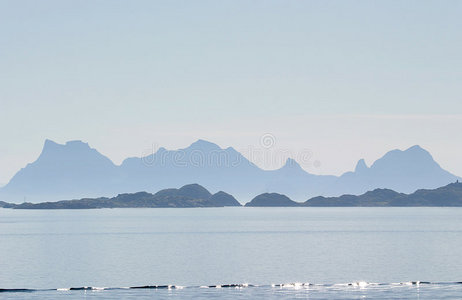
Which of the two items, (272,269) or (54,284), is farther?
(272,269)

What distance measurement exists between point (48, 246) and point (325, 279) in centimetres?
9062

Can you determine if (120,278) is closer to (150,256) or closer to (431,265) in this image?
(150,256)

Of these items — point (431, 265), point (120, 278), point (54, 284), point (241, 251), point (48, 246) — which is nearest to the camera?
point (54, 284)

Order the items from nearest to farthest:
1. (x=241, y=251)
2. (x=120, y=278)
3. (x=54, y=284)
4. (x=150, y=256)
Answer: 1. (x=54, y=284)
2. (x=120, y=278)
3. (x=150, y=256)
4. (x=241, y=251)

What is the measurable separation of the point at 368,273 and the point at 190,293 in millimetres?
34703

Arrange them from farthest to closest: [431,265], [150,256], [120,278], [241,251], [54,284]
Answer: [241,251]
[150,256]
[431,265]
[120,278]
[54,284]

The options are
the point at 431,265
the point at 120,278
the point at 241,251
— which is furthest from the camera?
the point at 241,251

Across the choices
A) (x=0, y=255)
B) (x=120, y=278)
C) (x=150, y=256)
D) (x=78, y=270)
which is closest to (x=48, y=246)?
(x=0, y=255)

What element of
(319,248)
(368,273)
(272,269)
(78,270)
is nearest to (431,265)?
(368,273)

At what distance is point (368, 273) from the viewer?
99.6 meters

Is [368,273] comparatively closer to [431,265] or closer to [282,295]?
[431,265]

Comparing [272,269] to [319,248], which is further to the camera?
[319,248]

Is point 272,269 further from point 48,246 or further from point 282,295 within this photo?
point 48,246

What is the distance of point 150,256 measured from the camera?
128125 millimetres
